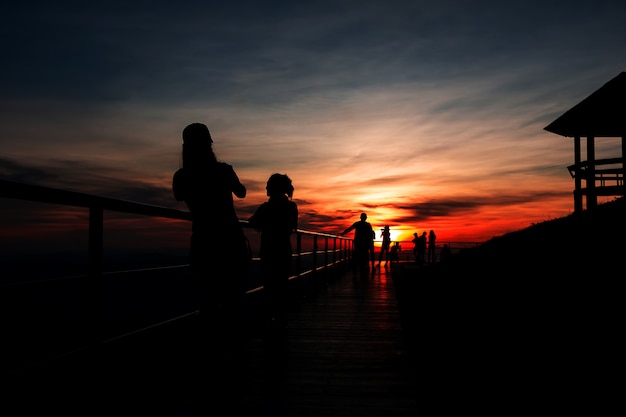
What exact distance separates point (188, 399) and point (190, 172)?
1.38 metres

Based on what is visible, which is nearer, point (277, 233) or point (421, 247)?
point (277, 233)

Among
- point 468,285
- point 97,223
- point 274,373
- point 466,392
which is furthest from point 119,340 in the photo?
point 468,285

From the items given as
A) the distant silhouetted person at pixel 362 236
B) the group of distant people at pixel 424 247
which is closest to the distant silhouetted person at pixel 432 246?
the group of distant people at pixel 424 247

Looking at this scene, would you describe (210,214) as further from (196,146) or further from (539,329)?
(539,329)

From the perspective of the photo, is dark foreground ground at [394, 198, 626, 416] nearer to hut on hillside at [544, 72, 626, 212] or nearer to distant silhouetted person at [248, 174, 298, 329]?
distant silhouetted person at [248, 174, 298, 329]

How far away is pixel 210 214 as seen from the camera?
3.20m

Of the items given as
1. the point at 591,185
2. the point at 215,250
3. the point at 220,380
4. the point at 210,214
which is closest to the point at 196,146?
the point at 210,214

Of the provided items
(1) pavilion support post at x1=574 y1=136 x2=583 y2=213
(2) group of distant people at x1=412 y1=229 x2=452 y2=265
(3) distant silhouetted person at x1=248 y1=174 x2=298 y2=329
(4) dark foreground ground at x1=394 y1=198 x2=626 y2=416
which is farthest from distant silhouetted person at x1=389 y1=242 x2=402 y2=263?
(3) distant silhouetted person at x1=248 y1=174 x2=298 y2=329

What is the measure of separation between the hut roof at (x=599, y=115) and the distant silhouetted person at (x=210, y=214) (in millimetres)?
18078

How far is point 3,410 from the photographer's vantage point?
2.03m

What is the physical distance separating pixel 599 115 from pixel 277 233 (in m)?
17.3

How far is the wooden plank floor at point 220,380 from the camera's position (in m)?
2.57

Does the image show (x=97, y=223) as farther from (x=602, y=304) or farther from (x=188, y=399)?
(x=602, y=304)

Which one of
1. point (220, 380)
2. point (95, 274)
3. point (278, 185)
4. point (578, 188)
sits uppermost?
point (578, 188)
